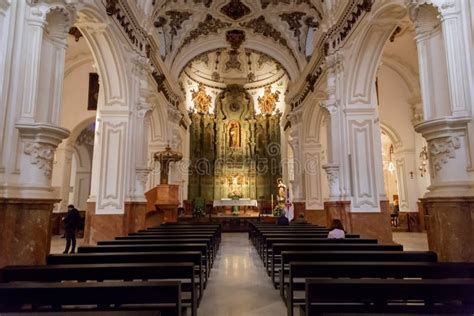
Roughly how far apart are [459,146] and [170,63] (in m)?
12.5

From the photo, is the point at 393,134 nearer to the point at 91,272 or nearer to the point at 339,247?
the point at 339,247

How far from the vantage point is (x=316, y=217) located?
12.5 m

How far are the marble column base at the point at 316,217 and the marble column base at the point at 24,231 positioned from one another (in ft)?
32.8

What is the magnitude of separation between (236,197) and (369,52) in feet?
46.9

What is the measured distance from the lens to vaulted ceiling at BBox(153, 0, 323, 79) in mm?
13211

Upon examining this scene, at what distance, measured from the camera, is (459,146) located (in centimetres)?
398

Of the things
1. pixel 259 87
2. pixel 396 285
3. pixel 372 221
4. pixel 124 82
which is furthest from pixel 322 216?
pixel 259 87

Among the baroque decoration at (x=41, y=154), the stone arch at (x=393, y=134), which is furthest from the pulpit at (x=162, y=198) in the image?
the stone arch at (x=393, y=134)

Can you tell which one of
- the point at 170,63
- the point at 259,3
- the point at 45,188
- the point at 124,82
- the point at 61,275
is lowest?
the point at 61,275

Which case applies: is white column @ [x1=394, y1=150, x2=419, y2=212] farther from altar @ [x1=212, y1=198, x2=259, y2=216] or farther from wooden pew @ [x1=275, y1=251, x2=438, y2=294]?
wooden pew @ [x1=275, y1=251, x2=438, y2=294]

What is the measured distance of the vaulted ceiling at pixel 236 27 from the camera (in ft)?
43.3

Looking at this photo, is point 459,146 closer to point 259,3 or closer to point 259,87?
point 259,3

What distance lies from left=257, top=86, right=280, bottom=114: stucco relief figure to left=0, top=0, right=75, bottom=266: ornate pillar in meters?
18.6

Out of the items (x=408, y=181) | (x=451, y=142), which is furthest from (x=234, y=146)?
(x=451, y=142)
